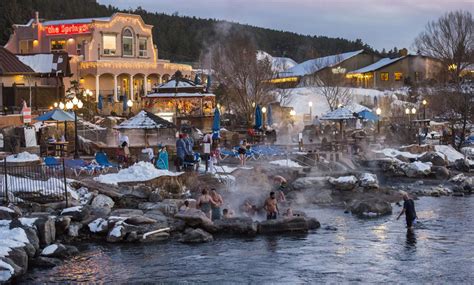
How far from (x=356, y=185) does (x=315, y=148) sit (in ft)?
26.2

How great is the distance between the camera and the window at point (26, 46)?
199 feet

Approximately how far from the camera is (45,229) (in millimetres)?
Answer: 20141

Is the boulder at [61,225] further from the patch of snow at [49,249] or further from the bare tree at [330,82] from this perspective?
the bare tree at [330,82]

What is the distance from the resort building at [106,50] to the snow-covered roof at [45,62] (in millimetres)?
3107

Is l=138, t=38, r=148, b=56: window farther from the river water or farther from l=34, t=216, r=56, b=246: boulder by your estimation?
l=34, t=216, r=56, b=246: boulder

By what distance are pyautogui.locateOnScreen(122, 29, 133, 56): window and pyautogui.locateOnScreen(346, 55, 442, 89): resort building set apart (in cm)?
3173

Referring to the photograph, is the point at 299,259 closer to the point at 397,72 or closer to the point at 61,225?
Result: the point at 61,225

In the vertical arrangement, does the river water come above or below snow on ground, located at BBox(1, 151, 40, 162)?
below

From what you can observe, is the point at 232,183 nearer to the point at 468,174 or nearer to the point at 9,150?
the point at 9,150

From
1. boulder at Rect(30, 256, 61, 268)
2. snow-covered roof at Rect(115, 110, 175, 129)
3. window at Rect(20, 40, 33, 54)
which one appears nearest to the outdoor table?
snow-covered roof at Rect(115, 110, 175, 129)

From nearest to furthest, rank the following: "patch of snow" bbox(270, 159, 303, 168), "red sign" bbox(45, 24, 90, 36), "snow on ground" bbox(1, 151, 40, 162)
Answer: "snow on ground" bbox(1, 151, 40, 162)
"patch of snow" bbox(270, 159, 303, 168)
"red sign" bbox(45, 24, 90, 36)

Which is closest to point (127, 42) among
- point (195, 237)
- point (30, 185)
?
point (30, 185)

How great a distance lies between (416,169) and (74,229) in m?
21.4

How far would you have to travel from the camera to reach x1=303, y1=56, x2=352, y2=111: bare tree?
63553mm
